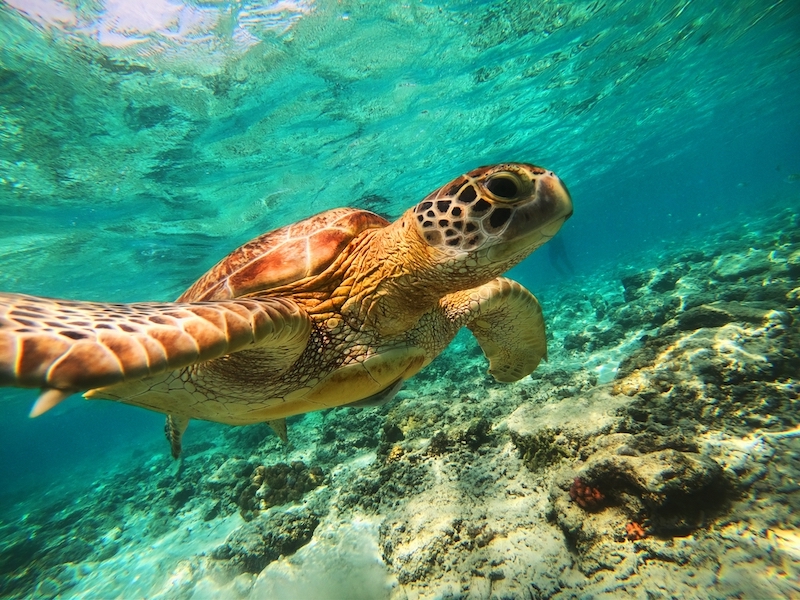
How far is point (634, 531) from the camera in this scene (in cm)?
248

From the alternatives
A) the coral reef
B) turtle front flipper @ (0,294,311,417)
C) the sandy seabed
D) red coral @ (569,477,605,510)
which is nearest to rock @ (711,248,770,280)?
the sandy seabed

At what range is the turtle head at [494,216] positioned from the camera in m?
1.95

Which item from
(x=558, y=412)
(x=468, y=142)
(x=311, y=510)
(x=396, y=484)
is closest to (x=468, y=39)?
(x=468, y=142)

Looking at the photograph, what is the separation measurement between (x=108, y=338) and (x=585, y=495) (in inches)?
132

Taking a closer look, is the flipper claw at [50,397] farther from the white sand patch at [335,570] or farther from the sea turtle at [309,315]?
the white sand patch at [335,570]

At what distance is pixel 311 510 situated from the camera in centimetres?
496

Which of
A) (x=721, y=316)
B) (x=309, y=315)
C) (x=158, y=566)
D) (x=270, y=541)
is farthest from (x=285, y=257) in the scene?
(x=158, y=566)

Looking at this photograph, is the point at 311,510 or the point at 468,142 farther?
the point at 468,142

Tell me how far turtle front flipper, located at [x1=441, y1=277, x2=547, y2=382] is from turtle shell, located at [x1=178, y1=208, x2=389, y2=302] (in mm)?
1190

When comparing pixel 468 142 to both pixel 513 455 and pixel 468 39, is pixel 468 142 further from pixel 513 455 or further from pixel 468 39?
pixel 513 455

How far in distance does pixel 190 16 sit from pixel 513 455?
9799 mm

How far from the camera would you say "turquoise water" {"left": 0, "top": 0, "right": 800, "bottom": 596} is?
7.43 m

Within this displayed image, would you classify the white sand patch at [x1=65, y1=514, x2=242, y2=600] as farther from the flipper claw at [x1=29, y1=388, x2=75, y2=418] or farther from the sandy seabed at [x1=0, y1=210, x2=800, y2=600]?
the flipper claw at [x1=29, y1=388, x2=75, y2=418]

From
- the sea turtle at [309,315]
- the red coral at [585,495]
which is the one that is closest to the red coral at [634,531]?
the red coral at [585,495]
